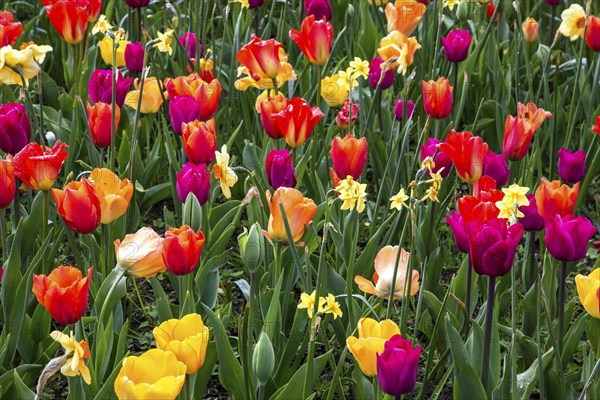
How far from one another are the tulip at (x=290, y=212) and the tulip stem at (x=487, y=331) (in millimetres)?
320

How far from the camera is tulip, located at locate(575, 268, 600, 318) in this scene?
1362 millimetres

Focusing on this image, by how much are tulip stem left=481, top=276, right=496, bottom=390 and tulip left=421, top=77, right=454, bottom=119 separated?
740 mm

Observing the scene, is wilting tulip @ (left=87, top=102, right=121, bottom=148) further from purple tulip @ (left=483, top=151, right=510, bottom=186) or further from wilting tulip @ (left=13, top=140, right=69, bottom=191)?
purple tulip @ (left=483, top=151, right=510, bottom=186)

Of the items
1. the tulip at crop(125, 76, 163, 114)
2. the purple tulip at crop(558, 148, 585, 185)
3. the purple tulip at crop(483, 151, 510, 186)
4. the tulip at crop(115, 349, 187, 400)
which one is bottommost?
the tulip at crop(125, 76, 163, 114)

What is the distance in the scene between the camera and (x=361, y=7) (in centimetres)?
321

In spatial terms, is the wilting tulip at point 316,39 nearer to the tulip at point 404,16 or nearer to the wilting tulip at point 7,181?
the tulip at point 404,16

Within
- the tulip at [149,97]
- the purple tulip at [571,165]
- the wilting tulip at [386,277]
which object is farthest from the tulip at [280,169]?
the tulip at [149,97]

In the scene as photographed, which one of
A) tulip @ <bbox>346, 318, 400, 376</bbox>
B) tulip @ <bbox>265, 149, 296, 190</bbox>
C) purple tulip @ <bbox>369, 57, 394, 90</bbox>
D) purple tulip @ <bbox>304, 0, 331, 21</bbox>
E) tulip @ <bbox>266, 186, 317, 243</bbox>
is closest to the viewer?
tulip @ <bbox>346, 318, 400, 376</bbox>

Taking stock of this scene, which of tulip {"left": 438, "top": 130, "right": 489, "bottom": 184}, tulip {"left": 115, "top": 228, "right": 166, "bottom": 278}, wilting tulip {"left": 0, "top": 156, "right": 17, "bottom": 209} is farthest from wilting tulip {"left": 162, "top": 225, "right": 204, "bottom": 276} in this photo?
tulip {"left": 438, "top": 130, "right": 489, "bottom": 184}

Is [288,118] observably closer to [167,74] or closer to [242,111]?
[242,111]

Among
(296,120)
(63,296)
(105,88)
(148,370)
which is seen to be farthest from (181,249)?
(105,88)

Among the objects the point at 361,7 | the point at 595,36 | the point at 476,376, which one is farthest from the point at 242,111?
the point at 476,376

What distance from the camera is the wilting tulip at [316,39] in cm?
222

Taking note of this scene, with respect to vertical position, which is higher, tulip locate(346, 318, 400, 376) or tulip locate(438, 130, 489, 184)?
tulip locate(438, 130, 489, 184)
